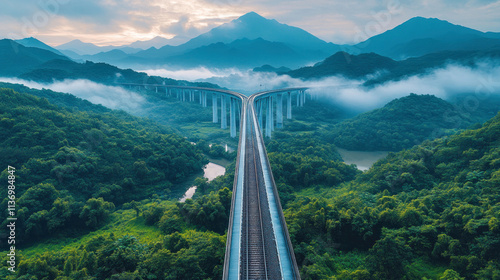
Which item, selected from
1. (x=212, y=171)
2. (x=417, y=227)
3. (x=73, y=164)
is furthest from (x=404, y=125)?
(x=73, y=164)

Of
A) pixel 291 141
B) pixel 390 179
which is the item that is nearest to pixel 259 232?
pixel 390 179

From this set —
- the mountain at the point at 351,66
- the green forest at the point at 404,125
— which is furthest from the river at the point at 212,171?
the mountain at the point at 351,66

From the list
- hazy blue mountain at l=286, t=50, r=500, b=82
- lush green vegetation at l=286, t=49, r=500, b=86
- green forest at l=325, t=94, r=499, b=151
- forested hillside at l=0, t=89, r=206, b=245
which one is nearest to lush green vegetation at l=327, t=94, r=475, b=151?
green forest at l=325, t=94, r=499, b=151

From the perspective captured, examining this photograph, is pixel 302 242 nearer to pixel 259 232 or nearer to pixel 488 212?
pixel 259 232

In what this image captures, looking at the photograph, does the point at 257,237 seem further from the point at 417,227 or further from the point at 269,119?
the point at 269,119

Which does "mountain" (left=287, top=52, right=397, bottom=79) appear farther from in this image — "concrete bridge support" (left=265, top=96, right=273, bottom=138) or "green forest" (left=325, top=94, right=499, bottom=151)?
"concrete bridge support" (left=265, top=96, right=273, bottom=138)
